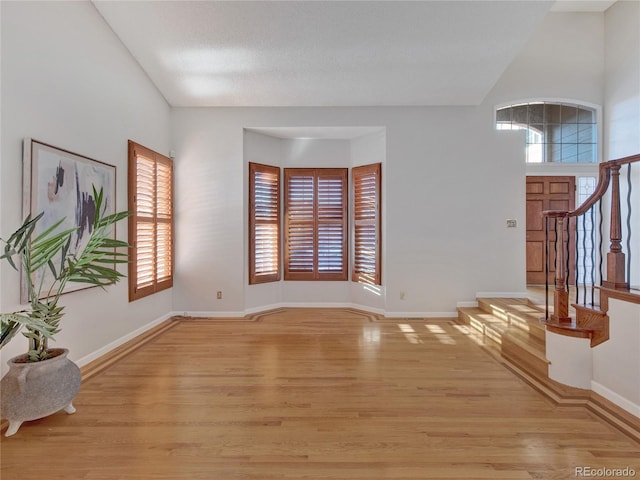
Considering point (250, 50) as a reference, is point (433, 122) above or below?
below

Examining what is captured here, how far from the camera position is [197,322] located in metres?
4.60

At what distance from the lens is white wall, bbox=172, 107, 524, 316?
15.5 ft

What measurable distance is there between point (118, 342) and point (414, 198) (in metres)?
4.24

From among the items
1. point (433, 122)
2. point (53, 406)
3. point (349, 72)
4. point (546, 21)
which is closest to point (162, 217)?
point (53, 406)

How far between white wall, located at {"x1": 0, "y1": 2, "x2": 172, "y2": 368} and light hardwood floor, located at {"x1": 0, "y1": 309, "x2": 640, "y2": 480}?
57 cm

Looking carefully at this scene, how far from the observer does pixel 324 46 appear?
11.2 ft

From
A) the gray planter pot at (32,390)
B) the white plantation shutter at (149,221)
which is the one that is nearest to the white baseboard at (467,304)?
the white plantation shutter at (149,221)

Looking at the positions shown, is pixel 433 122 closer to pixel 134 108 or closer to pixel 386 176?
pixel 386 176

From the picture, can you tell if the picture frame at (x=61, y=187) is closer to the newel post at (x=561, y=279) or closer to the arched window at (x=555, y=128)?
the newel post at (x=561, y=279)

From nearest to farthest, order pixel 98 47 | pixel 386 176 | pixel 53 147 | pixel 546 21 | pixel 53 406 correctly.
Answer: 1. pixel 53 406
2. pixel 53 147
3. pixel 98 47
4. pixel 386 176
5. pixel 546 21

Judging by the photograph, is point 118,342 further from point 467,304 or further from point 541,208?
point 541,208

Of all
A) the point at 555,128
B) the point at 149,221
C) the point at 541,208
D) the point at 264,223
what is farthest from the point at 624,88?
the point at 149,221

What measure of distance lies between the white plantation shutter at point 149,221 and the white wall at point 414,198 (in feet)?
0.74

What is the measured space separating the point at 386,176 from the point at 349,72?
1543mm
